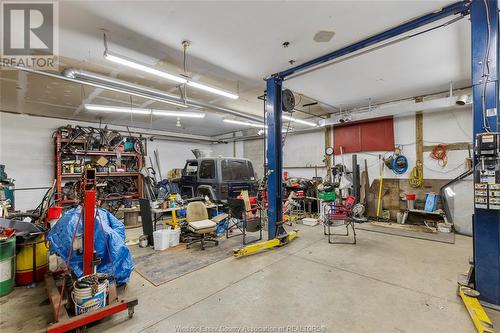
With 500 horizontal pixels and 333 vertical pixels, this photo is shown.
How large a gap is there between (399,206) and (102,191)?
853 cm

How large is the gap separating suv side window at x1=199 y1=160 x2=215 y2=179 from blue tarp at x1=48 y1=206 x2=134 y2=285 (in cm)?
322

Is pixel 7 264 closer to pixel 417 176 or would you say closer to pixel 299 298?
pixel 299 298

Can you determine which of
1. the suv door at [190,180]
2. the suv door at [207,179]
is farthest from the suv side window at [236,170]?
the suv door at [190,180]

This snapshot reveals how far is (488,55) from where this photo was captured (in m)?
2.38

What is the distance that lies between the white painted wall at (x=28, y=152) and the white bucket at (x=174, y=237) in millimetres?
5554

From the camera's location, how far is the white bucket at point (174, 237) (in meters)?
4.26

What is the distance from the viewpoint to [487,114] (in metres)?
2.38

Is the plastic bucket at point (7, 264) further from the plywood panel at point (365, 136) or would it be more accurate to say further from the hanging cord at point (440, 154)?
the hanging cord at point (440, 154)

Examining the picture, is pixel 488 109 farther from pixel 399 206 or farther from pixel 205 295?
pixel 399 206

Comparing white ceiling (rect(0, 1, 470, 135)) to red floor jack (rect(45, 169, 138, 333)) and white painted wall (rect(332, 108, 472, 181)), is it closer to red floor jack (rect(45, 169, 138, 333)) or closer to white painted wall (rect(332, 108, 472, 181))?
white painted wall (rect(332, 108, 472, 181))

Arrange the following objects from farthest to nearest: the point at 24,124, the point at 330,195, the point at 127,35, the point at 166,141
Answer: the point at 166,141, the point at 24,124, the point at 330,195, the point at 127,35

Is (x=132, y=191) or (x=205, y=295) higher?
(x=132, y=191)

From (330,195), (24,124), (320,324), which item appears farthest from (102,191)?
(320,324)

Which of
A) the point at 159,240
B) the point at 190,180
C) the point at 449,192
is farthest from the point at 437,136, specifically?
the point at 159,240
